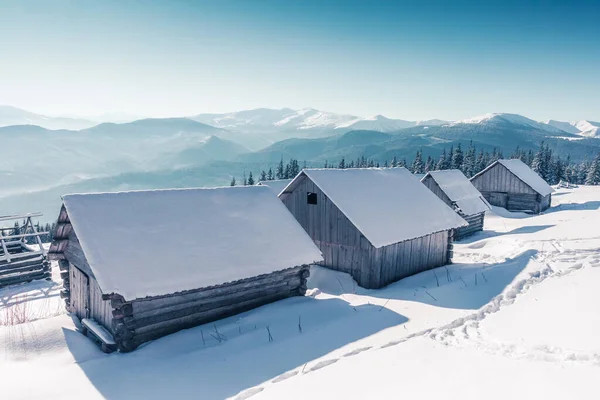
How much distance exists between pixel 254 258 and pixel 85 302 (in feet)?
20.1

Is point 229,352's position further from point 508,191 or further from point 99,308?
point 508,191

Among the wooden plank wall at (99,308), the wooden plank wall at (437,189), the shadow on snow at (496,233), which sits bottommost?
the shadow on snow at (496,233)

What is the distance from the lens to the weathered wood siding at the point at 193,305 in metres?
10.4

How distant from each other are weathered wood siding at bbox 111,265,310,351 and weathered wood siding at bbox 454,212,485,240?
23.1 metres

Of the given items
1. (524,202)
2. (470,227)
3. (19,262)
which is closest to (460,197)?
(470,227)

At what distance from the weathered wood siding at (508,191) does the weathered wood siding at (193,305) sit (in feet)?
129

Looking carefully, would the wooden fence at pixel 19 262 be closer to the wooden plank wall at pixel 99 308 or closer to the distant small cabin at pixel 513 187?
the wooden plank wall at pixel 99 308

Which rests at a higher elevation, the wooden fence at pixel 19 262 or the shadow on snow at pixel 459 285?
the shadow on snow at pixel 459 285

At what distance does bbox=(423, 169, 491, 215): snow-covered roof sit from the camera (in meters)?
34.5

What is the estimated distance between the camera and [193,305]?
11.7 meters

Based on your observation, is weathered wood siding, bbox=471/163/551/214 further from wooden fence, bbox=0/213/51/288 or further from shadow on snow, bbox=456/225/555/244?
wooden fence, bbox=0/213/51/288

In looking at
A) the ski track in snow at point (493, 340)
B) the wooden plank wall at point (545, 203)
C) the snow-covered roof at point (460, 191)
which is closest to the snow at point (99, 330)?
the ski track in snow at point (493, 340)

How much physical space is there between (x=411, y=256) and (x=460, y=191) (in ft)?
66.5

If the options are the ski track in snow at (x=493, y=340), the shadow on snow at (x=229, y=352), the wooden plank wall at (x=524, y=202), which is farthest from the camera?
the wooden plank wall at (x=524, y=202)
